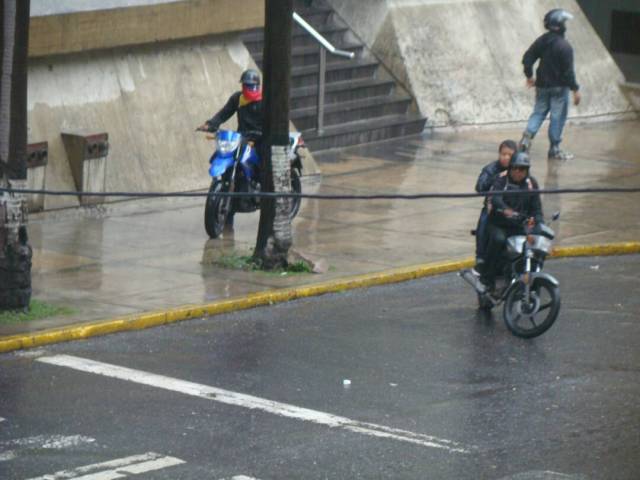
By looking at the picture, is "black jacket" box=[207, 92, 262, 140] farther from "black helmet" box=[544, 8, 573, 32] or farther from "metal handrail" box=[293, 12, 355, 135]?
"black helmet" box=[544, 8, 573, 32]

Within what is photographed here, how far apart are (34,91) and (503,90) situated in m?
9.41

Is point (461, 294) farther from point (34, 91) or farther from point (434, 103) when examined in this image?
point (434, 103)

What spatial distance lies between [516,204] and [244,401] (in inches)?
152

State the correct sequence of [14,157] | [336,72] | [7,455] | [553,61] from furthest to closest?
[336,72], [553,61], [14,157], [7,455]

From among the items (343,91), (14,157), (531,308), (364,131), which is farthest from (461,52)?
(14,157)

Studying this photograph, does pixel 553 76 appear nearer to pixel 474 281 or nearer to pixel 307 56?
pixel 307 56

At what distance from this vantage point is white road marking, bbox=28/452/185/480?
29.1 ft

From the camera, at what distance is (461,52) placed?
80.3 feet

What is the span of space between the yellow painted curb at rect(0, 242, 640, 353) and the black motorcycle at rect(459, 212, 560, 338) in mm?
1693

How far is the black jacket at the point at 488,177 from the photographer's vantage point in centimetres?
1390

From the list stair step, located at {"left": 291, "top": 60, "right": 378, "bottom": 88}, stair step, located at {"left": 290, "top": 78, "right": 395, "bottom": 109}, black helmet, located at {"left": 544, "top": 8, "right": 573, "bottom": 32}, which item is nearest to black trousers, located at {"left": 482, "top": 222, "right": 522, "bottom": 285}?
stair step, located at {"left": 290, "top": 78, "right": 395, "bottom": 109}

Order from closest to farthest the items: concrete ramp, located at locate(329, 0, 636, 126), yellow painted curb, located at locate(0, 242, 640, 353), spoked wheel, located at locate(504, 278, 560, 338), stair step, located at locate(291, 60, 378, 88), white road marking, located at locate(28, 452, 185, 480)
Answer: white road marking, located at locate(28, 452, 185, 480)
yellow painted curb, located at locate(0, 242, 640, 353)
spoked wheel, located at locate(504, 278, 560, 338)
stair step, located at locate(291, 60, 378, 88)
concrete ramp, located at locate(329, 0, 636, 126)

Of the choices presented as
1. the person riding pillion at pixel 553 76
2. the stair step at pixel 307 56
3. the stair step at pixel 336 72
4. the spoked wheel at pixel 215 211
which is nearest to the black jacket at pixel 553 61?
the person riding pillion at pixel 553 76

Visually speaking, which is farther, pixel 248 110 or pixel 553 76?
pixel 553 76
